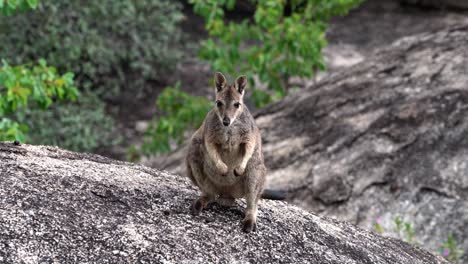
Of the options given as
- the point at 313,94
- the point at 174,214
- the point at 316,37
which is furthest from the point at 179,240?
the point at 316,37

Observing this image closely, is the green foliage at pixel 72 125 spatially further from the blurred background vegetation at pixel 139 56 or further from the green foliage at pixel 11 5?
the green foliage at pixel 11 5

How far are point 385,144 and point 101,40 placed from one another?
7.41m

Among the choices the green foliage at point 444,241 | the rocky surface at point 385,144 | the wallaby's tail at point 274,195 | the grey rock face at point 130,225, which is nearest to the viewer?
the grey rock face at point 130,225

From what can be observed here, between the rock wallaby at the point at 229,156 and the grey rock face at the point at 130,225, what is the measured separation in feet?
0.62

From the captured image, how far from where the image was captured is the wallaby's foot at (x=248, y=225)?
5688mm

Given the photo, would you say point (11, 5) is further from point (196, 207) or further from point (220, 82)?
point (196, 207)

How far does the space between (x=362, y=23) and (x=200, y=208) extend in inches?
571

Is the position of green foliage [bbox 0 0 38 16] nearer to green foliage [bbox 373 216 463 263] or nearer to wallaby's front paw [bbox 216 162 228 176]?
wallaby's front paw [bbox 216 162 228 176]

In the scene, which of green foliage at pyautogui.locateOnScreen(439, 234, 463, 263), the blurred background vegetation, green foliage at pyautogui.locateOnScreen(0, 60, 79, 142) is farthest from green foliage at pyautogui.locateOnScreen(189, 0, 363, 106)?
green foliage at pyautogui.locateOnScreen(439, 234, 463, 263)

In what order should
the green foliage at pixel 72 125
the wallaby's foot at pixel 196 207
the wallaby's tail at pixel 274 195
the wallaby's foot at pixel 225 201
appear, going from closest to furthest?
the wallaby's foot at pixel 196 207
the wallaby's foot at pixel 225 201
the wallaby's tail at pixel 274 195
the green foliage at pixel 72 125

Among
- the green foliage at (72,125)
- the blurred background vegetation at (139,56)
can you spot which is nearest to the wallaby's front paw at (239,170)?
the blurred background vegetation at (139,56)

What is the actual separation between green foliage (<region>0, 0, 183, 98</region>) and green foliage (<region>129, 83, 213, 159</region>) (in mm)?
3033

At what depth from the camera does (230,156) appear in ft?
19.1

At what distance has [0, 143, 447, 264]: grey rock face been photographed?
16.5 ft
